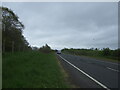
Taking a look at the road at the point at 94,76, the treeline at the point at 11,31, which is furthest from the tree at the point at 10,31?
the road at the point at 94,76

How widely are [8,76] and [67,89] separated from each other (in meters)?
2.96

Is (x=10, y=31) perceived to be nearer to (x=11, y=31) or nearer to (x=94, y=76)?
(x=11, y=31)

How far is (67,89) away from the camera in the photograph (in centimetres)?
778

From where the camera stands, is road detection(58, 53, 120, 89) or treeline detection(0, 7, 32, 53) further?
treeline detection(0, 7, 32, 53)

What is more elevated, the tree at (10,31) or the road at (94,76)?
the tree at (10,31)

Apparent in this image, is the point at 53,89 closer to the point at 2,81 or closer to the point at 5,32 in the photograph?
the point at 2,81

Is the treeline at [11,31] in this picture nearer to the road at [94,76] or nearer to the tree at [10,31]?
the tree at [10,31]

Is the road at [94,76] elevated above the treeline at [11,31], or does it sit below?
below

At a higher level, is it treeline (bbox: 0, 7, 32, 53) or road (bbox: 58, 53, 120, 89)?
treeline (bbox: 0, 7, 32, 53)

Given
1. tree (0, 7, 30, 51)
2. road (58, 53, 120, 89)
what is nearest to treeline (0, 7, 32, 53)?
tree (0, 7, 30, 51)

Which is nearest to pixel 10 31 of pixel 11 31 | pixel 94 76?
pixel 11 31

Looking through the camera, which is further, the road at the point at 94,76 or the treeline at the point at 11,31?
the treeline at the point at 11,31

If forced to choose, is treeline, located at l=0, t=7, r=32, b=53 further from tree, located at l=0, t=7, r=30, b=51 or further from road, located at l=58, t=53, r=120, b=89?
road, located at l=58, t=53, r=120, b=89

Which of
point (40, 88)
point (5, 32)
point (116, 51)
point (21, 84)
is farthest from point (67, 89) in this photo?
point (116, 51)
